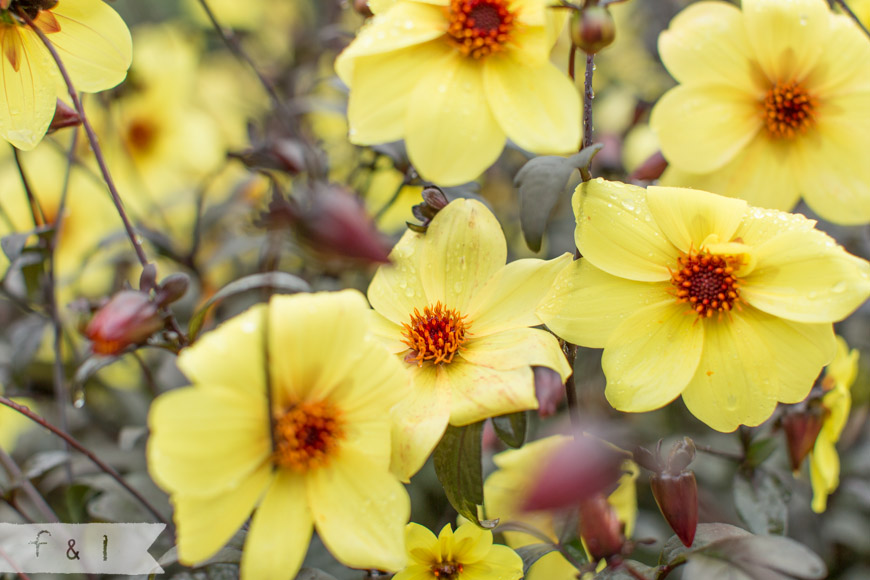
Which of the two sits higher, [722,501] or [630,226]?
[630,226]

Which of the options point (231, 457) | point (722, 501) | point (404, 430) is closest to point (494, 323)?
point (404, 430)

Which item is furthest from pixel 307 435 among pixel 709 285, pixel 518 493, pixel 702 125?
pixel 702 125

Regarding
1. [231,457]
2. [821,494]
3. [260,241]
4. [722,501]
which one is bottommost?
[722,501]

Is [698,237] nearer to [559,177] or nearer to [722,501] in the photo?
[559,177]

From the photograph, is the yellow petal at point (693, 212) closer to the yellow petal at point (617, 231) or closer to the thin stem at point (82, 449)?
the yellow petal at point (617, 231)

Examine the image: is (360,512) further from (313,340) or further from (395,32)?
(395,32)

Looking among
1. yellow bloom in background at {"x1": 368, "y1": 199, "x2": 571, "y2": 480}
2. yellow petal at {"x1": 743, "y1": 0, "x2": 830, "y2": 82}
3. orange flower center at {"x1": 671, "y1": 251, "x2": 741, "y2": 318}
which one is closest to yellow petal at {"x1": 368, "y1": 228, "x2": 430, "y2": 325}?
yellow bloom in background at {"x1": 368, "y1": 199, "x2": 571, "y2": 480}
